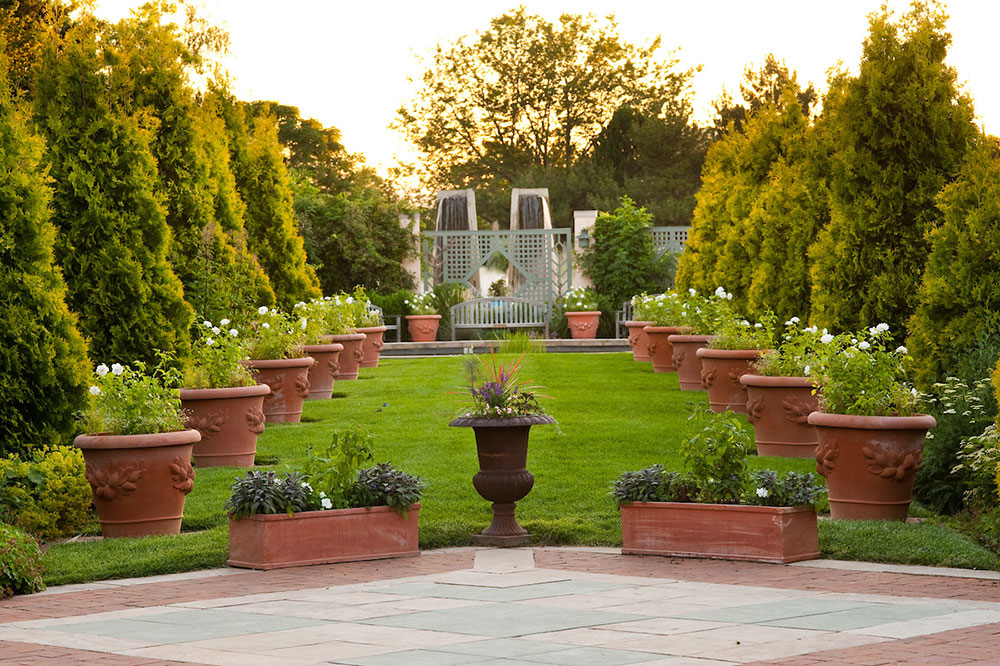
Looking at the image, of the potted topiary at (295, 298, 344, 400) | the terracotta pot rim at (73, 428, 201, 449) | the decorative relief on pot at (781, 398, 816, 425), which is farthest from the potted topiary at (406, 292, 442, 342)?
the terracotta pot rim at (73, 428, 201, 449)

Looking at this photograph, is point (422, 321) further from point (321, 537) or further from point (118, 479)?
point (321, 537)

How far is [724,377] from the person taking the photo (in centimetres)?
1143

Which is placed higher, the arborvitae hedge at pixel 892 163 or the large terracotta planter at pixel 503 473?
the arborvitae hedge at pixel 892 163

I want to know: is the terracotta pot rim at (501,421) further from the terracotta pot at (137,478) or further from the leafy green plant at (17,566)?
the leafy green plant at (17,566)

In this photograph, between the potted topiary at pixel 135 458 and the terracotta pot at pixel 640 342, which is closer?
the potted topiary at pixel 135 458

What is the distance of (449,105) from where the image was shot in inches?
1880

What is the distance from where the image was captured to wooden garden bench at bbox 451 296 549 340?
78.8ft

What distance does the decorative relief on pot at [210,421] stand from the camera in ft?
31.0

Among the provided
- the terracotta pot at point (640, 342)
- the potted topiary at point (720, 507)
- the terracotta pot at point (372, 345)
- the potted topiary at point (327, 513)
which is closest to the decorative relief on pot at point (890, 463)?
the potted topiary at point (720, 507)

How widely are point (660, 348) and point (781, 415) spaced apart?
6.27 metres

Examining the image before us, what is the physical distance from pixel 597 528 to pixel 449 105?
137 feet

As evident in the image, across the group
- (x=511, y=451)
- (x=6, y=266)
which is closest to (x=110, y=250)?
(x=6, y=266)

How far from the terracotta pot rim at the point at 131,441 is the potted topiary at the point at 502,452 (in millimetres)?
1712

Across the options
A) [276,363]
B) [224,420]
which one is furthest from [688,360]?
[224,420]
